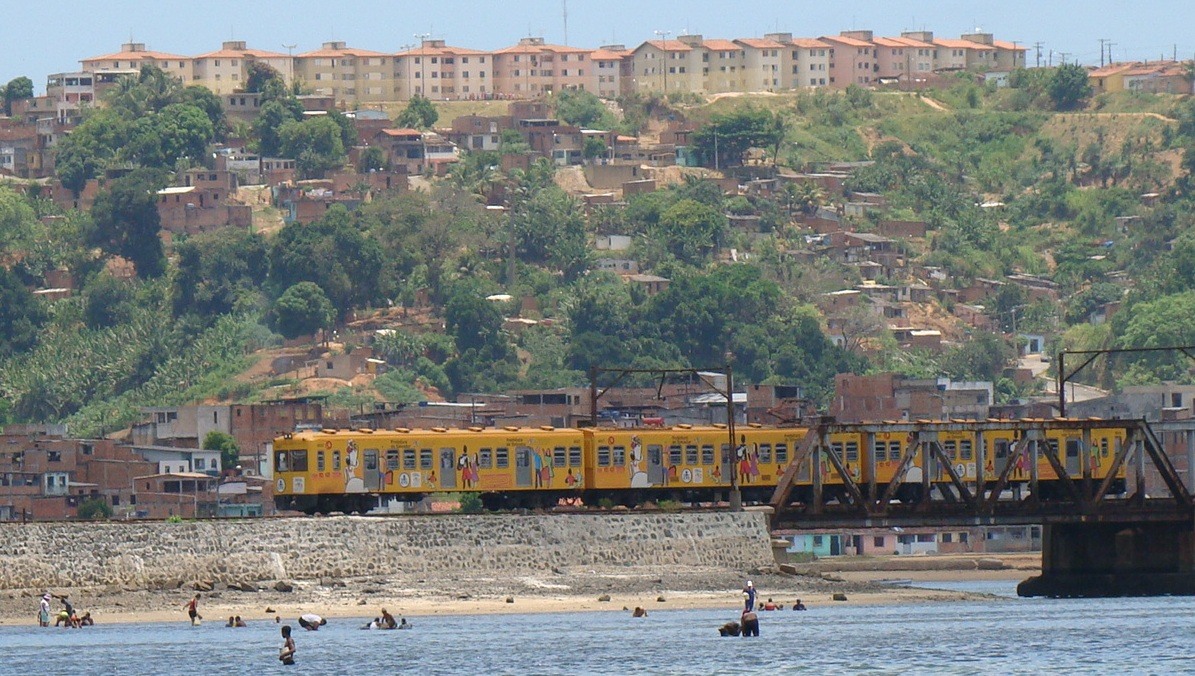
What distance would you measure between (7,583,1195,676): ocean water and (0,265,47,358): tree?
342 ft

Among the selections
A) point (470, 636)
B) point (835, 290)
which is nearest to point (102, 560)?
point (470, 636)

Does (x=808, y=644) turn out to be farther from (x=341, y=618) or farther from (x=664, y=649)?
(x=341, y=618)

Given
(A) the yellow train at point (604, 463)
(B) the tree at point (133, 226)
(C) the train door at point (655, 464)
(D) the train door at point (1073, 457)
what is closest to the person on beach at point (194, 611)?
(A) the yellow train at point (604, 463)

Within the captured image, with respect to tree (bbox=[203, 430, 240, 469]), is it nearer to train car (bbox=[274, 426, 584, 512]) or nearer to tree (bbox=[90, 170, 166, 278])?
train car (bbox=[274, 426, 584, 512])

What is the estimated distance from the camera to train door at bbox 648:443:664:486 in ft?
230

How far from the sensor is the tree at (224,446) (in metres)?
117

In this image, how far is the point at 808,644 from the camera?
5694cm

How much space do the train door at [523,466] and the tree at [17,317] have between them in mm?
97665

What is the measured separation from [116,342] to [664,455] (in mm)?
96558

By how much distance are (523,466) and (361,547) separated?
6.54 m

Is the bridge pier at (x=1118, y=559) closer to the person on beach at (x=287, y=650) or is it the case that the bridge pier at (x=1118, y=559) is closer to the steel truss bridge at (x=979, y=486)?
the steel truss bridge at (x=979, y=486)

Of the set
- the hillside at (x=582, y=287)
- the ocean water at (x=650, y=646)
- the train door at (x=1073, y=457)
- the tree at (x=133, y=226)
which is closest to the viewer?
the ocean water at (x=650, y=646)

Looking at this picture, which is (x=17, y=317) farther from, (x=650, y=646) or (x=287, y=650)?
(x=287, y=650)

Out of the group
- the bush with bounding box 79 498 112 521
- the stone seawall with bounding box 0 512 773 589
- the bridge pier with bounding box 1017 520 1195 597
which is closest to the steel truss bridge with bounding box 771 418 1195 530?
the bridge pier with bounding box 1017 520 1195 597
